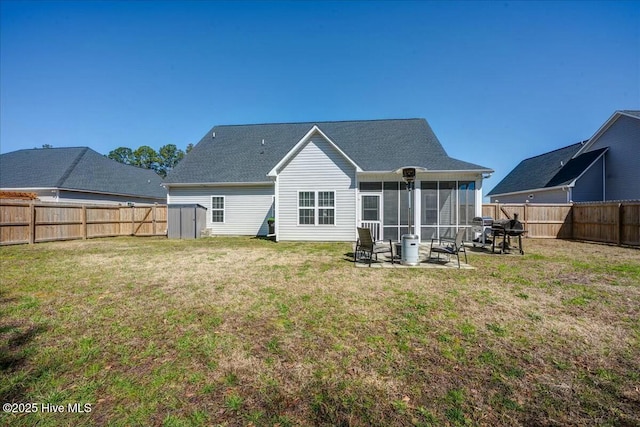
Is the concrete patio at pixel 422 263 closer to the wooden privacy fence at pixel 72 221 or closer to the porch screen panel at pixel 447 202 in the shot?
the porch screen panel at pixel 447 202

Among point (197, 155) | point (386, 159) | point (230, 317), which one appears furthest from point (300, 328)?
point (197, 155)

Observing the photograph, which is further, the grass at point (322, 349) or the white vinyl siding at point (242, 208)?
the white vinyl siding at point (242, 208)

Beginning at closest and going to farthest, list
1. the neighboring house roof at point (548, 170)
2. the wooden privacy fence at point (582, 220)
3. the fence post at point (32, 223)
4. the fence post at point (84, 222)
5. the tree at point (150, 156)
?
1. the wooden privacy fence at point (582, 220)
2. the fence post at point (32, 223)
3. the fence post at point (84, 222)
4. the neighboring house roof at point (548, 170)
5. the tree at point (150, 156)

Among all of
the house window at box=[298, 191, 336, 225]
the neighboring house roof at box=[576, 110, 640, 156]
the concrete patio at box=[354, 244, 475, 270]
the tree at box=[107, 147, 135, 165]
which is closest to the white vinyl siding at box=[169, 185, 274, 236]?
the house window at box=[298, 191, 336, 225]

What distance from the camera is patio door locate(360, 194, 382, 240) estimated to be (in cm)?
1379

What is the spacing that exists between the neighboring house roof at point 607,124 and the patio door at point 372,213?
53.5ft

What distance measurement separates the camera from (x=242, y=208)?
1780 cm

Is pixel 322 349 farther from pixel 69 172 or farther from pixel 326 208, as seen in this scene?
pixel 69 172

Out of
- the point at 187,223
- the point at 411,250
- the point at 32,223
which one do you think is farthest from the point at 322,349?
the point at 32,223

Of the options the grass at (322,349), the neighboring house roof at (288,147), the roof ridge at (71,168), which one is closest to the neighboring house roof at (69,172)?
the roof ridge at (71,168)

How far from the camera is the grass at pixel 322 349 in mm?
2482

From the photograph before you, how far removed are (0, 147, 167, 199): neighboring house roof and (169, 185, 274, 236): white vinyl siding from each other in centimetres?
1116

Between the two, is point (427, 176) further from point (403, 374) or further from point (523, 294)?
point (403, 374)

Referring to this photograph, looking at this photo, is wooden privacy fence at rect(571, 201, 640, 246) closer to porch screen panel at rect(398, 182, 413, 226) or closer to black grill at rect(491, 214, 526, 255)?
black grill at rect(491, 214, 526, 255)
